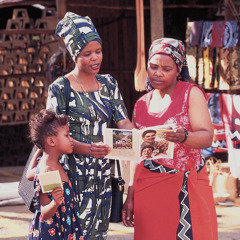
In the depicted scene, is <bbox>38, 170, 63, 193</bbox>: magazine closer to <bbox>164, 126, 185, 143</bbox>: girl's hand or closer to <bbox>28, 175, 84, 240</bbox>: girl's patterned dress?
<bbox>28, 175, 84, 240</bbox>: girl's patterned dress

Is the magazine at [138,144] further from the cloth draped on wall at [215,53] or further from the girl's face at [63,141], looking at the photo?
the cloth draped on wall at [215,53]

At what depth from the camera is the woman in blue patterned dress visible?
13.1ft

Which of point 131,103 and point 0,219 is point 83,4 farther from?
point 0,219

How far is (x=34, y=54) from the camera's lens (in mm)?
11234

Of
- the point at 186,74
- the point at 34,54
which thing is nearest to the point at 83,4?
the point at 34,54

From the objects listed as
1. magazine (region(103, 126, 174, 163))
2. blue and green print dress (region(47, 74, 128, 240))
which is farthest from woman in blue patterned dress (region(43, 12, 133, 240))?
magazine (region(103, 126, 174, 163))

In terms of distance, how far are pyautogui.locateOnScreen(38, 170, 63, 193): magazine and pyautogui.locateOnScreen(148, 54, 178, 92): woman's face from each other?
86 cm

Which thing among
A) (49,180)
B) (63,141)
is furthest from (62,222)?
(63,141)

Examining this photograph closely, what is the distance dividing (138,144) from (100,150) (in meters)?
0.22

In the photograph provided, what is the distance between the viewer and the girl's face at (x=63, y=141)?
153 inches

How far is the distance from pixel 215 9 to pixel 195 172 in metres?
7.33

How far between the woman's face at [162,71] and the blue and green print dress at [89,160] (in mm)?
300

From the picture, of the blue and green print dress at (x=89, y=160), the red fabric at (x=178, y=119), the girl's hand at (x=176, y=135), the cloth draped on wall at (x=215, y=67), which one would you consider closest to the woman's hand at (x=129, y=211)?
the blue and green print dress at (x=89, y=160)

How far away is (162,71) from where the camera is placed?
4.11 metres
